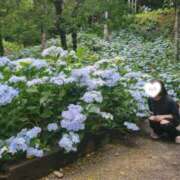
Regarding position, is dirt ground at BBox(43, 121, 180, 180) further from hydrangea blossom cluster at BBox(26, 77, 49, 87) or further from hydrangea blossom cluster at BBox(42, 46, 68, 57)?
hydrangea blossom cluster at BBox(42, 46, 68, 57)

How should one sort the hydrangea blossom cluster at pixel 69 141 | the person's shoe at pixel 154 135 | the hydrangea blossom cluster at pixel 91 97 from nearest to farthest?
the hydrangea blossom cluster at pixel 69 141
the hydrangea blossom cluster at pixel 91 97
the person's shoe at pixel 154 135

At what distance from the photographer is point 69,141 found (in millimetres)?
3936

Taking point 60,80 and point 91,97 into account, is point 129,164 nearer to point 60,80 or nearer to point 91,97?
point 91,97

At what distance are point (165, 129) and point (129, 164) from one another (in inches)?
38.0

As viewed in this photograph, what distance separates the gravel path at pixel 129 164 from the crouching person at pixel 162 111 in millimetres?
213

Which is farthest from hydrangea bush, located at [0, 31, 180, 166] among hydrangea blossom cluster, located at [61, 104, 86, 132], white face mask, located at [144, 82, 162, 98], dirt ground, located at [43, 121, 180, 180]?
dirt ground, located at [43, 121, 180, 180]

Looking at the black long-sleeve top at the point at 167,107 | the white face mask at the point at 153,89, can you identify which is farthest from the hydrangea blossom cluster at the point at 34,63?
the black long-sleeve top at the point at 167,107

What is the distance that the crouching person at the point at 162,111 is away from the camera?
491 cm

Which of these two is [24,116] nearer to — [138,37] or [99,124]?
[99,124]

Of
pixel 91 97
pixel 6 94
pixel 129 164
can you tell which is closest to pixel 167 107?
pixel 129 164

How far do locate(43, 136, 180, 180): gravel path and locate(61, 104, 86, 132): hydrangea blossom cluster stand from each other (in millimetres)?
431

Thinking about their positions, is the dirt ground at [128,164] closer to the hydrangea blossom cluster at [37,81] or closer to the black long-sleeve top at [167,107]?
the black long-sleeve top at [167,107]

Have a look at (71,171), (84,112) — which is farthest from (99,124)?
(71,171)

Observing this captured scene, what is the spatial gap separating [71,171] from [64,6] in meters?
6.29
